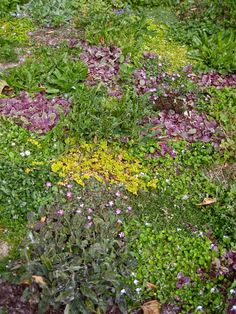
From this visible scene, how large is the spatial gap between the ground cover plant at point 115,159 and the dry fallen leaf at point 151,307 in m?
0.03

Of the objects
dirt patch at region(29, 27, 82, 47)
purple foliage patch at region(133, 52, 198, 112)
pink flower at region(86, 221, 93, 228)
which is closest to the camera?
pink flower at region(86, 221, 93, 228)

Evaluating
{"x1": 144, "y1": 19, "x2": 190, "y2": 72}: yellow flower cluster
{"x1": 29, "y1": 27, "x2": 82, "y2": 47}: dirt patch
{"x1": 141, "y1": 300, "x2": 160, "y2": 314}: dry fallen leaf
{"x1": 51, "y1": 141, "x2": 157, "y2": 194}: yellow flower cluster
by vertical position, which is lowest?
{"x1": 141, "y1": 300, "x2": 160, "y2": 314}: dry fallen leaf

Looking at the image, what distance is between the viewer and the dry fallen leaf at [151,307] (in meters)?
4.20

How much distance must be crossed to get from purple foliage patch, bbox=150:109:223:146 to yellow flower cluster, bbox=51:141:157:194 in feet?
1.85

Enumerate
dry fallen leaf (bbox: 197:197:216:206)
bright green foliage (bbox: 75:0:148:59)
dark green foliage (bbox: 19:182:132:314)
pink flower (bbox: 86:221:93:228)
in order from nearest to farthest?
dark green foliage (bbox: 19:182:132:314) < pink flower (bbox: 86:221:93:228) < dry fallen leaf (bbox: 197:197:216:206) < bright green foliage (bbox: 75:0:148:59)

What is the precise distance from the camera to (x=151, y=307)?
13.9 feet

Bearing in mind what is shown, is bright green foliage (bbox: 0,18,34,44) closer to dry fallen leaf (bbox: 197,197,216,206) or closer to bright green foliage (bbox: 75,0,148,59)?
bright green foliage (bbox: 75,0,148,59)

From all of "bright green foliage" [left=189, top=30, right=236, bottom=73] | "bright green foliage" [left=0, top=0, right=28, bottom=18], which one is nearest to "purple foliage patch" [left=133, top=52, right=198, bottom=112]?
Answer: "bright green foliage" [left=189, top=30, right=236, bottom=73]

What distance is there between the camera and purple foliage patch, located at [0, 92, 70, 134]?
216 inches

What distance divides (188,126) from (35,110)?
1817 mm

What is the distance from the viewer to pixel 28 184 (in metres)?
4.88

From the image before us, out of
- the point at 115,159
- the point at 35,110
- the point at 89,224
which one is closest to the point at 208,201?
the point at 115,159

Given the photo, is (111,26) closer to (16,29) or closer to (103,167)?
(16,29)

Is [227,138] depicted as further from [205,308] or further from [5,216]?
[5,216]
